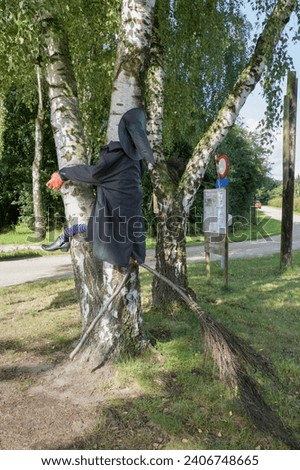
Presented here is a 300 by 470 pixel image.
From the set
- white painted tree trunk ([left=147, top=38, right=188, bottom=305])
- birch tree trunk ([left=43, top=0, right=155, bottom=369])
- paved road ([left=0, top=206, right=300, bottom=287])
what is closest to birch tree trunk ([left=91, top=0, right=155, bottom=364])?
birch tree trunk ([left=43, top=0, right=155, bottom=369])

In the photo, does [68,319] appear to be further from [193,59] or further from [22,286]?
[193,59]

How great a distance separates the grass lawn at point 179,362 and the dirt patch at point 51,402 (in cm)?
9

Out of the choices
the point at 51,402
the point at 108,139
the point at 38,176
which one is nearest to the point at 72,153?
the point at 108,139

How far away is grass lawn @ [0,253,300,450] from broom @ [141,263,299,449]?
11cm

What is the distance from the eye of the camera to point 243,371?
13.0 feet

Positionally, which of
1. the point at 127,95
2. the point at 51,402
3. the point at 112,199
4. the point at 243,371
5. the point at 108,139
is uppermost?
the point at 127,95

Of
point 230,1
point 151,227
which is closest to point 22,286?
point 230,1

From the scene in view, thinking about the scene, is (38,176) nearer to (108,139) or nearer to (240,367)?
(108,139)

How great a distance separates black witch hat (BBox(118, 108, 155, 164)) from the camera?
3988 millimetres

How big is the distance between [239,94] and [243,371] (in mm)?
4014

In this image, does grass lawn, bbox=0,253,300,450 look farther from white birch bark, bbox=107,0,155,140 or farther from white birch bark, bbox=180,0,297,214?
white birch bark, bbox=107,0,155,140

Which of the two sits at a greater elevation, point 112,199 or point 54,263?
point 112,199

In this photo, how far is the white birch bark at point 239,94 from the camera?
20.5 ft

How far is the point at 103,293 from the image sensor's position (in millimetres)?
4430
